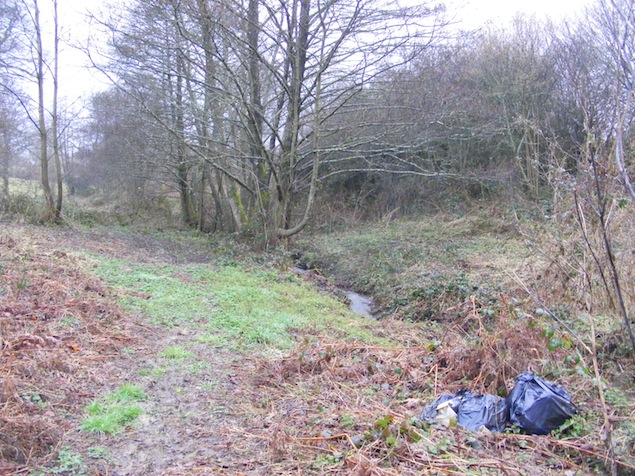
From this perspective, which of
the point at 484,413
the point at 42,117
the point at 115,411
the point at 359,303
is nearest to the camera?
the point at 484,413

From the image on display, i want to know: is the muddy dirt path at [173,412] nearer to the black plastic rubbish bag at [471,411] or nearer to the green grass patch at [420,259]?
the black plastic rubbish bag at [471,411]

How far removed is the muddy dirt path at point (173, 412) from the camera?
3057 mm

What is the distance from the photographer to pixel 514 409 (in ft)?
11.0

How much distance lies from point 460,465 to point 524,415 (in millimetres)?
774

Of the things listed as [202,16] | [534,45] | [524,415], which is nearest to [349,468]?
[524,415]

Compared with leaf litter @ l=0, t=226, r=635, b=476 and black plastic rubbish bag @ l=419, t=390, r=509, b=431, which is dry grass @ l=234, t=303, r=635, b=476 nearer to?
leaf litter @ l=0, t=226, r=635, b=476

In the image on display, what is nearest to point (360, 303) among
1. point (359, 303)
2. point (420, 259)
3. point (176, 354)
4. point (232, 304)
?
point (359, 303)

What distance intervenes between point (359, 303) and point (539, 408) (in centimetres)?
686

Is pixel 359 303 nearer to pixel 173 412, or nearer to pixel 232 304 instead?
pixel 232 304

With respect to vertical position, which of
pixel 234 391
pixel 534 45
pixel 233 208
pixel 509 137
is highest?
pixel 534 45

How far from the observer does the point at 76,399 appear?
3730mm

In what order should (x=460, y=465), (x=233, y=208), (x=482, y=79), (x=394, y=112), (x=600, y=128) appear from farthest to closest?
(x=482, y=79)
(x=233, y=208)
(x=394, y=112)
(x=600, y=128)
(x=460, y=465)

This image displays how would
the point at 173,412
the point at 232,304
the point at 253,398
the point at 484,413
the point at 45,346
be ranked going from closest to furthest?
the point at 484,413 → the point at 173,412 → the point at 253,398 → the point at 45,346 → the point at 232,304

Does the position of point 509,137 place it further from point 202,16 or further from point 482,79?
point 202,16
